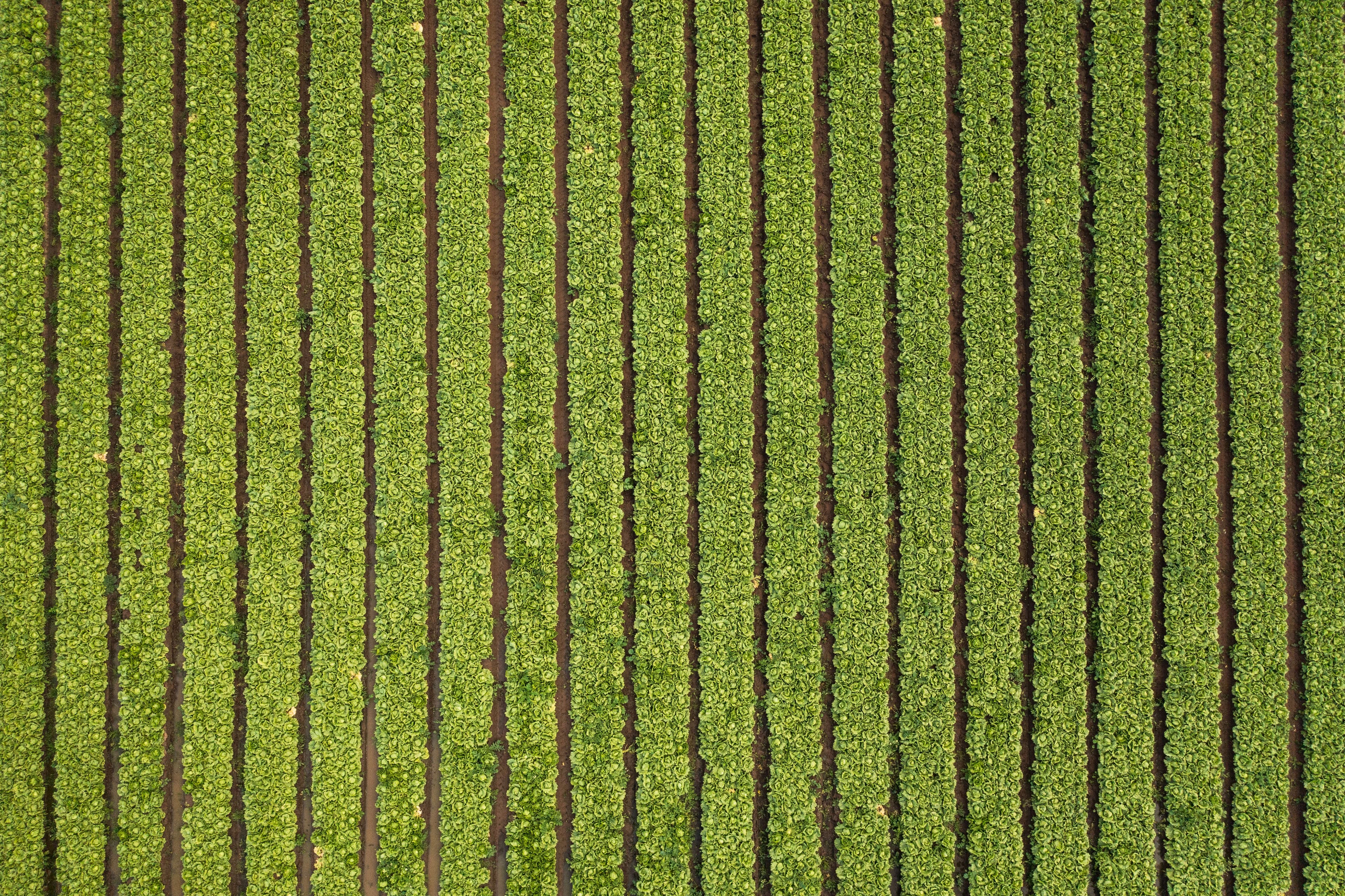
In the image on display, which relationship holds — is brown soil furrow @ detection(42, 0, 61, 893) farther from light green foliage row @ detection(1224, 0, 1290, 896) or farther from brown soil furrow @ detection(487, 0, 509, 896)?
light green foliage row @ detection(1224, 0, 1290, 896)

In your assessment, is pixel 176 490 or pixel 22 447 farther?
pixel 176 490

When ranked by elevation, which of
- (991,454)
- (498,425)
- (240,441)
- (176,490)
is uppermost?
(498,425)

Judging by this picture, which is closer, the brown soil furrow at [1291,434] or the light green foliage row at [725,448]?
the light green foliage row at [725,448]

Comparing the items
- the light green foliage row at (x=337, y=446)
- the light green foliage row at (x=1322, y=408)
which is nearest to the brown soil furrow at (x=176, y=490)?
the light green foliage row at (x=337, y=446)

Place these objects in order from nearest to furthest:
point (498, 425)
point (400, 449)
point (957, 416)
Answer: point (400, 449), point (498, 425), point (957, 416)

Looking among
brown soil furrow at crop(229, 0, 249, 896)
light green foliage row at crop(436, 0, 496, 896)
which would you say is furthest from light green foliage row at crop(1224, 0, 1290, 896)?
brown soil furrow at crop(229, 0, 249, 896)

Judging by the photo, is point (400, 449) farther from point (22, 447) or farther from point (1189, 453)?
point (1189, 453)

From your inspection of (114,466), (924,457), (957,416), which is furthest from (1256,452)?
(114,466)

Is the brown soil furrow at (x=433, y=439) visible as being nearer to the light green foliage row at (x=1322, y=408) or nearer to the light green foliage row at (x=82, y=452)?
the light green foliage row at (x=82, y=452)
